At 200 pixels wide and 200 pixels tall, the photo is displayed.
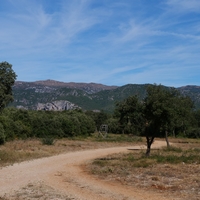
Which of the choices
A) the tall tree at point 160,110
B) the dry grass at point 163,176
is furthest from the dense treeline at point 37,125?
the dry grass at point 163,176

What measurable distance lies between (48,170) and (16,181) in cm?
391

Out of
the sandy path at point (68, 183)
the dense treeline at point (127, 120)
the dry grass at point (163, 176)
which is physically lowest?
the sandy path at point (68, 183)

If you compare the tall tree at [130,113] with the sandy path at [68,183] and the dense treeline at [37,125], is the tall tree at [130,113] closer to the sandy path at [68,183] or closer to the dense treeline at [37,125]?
the sandy path at [68,183]

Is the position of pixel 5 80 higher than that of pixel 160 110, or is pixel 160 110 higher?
pixel 5 80

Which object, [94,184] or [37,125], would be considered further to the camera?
[37,125]

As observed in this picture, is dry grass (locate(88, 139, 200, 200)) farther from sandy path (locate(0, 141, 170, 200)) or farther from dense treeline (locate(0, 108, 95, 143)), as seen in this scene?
Result: dense treeline (locate(0, 108, 95, 143))

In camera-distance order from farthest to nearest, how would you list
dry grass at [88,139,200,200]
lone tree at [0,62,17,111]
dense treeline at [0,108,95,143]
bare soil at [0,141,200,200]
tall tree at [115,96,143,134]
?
dense treeline at [0,108,95,143], tall tree at [115,96,143,134], lone tree at [0,62,17,111], dry grass at [88,139,200,200], bare soil at [0,141,200,200]

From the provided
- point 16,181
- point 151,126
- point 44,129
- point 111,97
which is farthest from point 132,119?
point 111,97

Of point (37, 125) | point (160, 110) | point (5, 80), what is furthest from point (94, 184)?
point (37, 125)

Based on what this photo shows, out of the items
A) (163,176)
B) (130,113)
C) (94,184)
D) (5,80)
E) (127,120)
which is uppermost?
(5,80)

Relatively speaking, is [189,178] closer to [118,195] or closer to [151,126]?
[118,195]

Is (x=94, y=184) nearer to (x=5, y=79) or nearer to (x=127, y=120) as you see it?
(x=127, y=120)

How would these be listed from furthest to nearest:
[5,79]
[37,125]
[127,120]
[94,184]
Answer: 1. [37,125]
2. [127,120]
3. [5,79]
4. [94,184]

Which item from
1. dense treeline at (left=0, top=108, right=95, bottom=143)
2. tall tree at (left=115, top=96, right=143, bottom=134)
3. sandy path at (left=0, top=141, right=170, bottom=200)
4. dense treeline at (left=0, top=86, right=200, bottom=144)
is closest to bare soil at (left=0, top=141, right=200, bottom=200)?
sandy path at (left=0, top=141, right=170, bottom=200)
